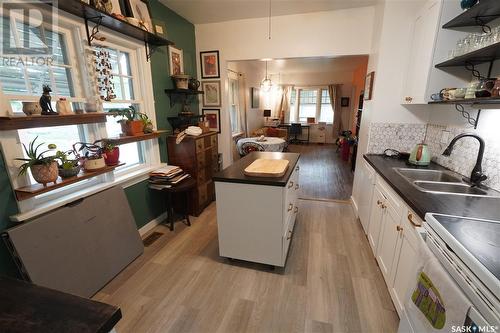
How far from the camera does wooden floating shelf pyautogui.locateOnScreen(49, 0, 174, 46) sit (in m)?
1.68

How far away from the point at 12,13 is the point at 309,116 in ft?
28.1

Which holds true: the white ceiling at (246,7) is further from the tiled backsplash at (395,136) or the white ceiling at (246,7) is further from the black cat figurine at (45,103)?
the black cat figurine at (45,103)

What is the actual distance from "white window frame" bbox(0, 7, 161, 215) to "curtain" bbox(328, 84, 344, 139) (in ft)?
23.4

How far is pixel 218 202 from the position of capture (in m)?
1.99

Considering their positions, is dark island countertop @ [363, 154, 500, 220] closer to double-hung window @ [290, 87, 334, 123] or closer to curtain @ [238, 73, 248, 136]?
curtain @ [238, 73, 248, 136]

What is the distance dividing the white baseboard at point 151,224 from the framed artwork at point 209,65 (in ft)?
7.47

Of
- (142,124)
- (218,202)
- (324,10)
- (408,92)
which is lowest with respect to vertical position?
(218,202)


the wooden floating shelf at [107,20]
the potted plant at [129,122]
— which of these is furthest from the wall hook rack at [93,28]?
the potted plant at [129,122]

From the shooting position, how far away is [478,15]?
1622 mm

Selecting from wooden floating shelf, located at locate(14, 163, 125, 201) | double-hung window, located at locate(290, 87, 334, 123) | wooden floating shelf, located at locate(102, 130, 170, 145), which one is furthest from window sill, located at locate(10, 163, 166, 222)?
double-hung window, located at locate(290, 87, 334, 123)

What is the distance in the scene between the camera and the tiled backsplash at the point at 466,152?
61.6 inches

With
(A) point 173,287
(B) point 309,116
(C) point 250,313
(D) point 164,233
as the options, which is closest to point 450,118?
(C) point 250,313

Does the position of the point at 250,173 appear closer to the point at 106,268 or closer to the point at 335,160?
the point at 106,268

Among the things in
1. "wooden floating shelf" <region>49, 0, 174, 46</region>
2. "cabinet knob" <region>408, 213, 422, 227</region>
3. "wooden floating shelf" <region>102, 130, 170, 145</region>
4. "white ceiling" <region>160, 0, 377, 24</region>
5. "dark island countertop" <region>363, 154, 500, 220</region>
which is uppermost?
"white ceiling" <region>160, 0, 377, 24</region>
